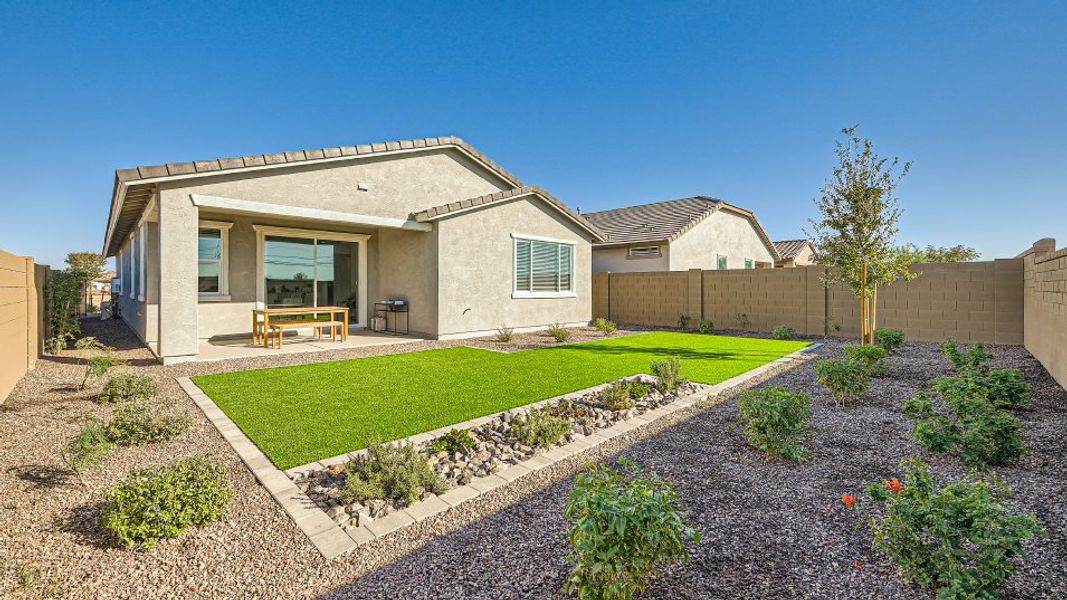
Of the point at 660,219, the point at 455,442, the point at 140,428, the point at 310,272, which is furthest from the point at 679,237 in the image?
the point at 140,428

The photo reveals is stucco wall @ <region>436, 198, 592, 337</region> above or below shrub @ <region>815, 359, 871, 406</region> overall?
above

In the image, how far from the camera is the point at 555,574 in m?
2.38

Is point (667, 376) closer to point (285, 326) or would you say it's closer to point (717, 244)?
point (285, 326)

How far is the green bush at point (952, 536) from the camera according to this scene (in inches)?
76.2

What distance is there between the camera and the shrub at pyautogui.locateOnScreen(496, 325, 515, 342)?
11.4 m

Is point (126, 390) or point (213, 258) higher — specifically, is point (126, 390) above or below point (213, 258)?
below

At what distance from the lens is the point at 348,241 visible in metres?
13.0

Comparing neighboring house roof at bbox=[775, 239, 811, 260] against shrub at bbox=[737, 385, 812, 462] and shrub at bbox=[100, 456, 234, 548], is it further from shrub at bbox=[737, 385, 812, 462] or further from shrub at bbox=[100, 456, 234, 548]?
shrub at bbox=[100, 456, 234, 548]

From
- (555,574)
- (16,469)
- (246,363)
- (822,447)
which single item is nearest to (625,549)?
(555,574)

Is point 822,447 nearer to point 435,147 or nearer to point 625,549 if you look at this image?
point 625,549

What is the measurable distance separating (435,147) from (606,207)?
15.4m

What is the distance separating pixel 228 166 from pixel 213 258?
3.32m

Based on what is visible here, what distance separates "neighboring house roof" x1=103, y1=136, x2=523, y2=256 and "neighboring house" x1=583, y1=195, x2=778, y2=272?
7.71 m

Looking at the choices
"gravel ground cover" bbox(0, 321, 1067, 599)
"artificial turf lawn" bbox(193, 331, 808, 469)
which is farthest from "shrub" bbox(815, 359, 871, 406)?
"artificial turf lawn" bbox(193, 331, 808, 469)
